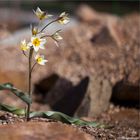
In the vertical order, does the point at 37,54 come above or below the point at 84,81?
above

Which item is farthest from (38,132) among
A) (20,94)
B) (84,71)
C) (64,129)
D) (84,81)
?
(84,71)

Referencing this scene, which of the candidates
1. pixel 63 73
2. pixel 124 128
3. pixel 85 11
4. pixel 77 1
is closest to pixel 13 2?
pixel 77 1

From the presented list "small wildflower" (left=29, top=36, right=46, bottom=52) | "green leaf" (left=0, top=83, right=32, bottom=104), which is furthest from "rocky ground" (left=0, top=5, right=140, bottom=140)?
"small wildflower" (left=29, top=36, right=46, bottom=52)

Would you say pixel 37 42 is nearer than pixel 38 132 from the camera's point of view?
No

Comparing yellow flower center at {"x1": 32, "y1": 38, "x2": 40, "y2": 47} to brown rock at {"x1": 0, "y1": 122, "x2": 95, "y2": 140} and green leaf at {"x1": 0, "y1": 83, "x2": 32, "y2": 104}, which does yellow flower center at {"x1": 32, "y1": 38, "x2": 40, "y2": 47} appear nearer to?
green leaf at {"x1": 0, "y1": 83, "x2": 32, "y2": 104}

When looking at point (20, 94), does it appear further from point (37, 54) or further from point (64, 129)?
point (64, 129)

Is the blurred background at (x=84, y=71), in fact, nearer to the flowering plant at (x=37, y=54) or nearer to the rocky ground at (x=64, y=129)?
the rocky ground at (x=64, y=129)

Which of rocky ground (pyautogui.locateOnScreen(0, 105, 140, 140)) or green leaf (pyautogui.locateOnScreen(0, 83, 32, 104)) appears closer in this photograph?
rocky ground (pyautogui.locateOnScreen(0, 105, 140, 140))

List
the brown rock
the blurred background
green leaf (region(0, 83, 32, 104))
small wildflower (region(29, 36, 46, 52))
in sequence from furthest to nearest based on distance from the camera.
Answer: the blurred background, green leaf (region(0, 83, 32, 104)), small wildflower (region(29, 36, 46, 52)), the brown rock

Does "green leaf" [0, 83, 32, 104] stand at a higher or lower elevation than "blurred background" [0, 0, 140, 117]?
higher
